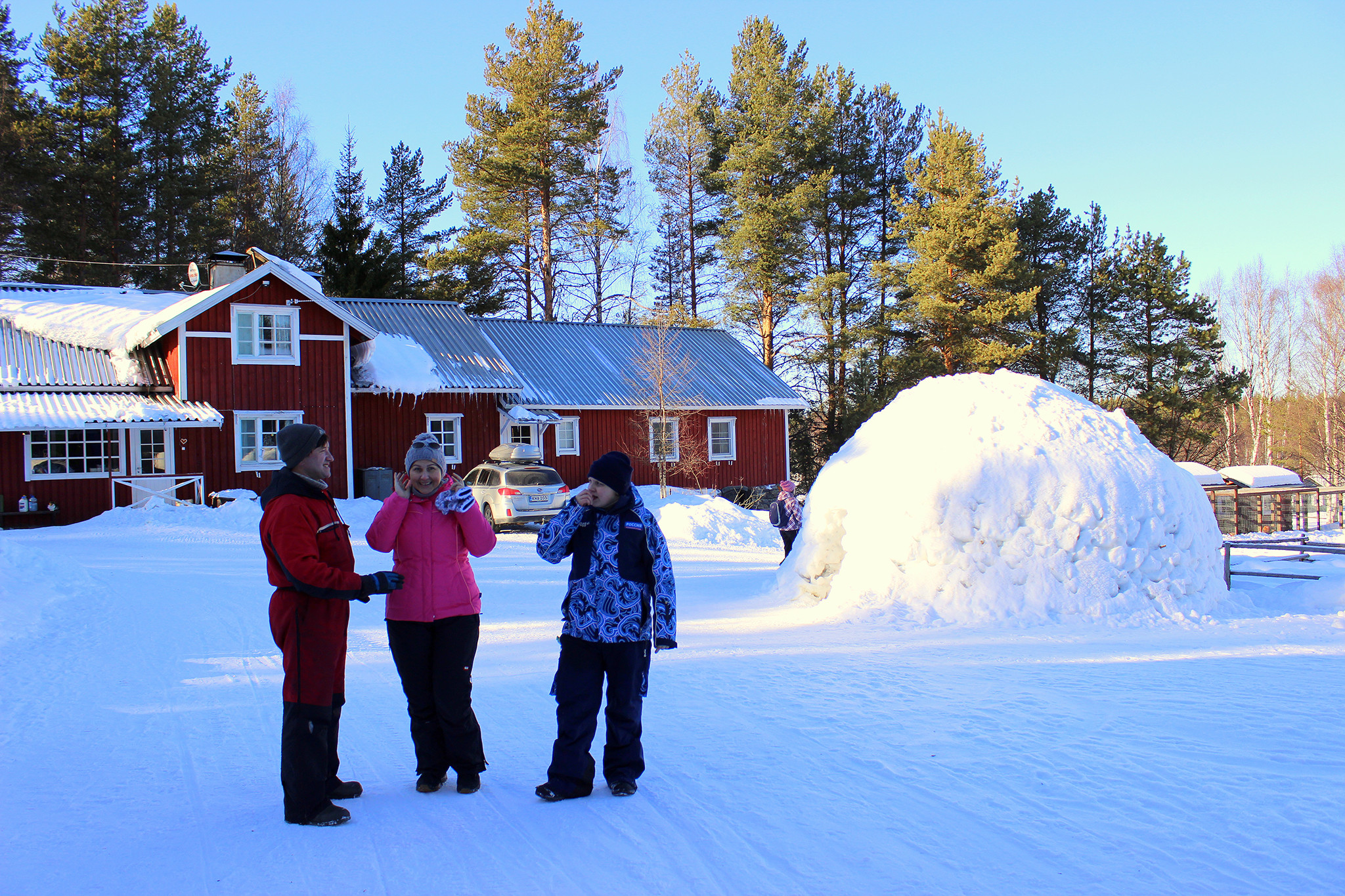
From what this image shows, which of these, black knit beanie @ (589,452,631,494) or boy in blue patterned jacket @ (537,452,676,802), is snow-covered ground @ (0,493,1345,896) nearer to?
boy in blue patterned jacket @ (537,452,676,802)

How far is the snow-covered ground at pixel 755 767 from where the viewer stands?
3504 mm

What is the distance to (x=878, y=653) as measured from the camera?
7688 millimetres

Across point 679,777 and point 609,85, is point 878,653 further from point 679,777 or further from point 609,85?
point 609,85

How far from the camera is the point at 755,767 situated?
15.5ft

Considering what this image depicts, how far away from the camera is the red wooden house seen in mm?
20891

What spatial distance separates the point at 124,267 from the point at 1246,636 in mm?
34586

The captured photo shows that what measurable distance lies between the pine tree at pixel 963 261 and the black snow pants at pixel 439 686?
33354 millimetres

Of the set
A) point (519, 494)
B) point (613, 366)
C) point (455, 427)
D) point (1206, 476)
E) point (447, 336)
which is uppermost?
point (447, 336)

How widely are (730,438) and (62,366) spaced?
1876 cm

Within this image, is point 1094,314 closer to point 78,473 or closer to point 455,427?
point 455,427

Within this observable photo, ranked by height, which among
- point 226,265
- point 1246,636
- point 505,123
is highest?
point 505,123

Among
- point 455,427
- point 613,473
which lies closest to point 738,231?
point 455,427

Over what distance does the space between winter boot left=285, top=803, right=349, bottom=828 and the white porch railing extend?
18.6 m

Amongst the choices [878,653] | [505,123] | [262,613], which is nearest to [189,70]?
[505,123]
